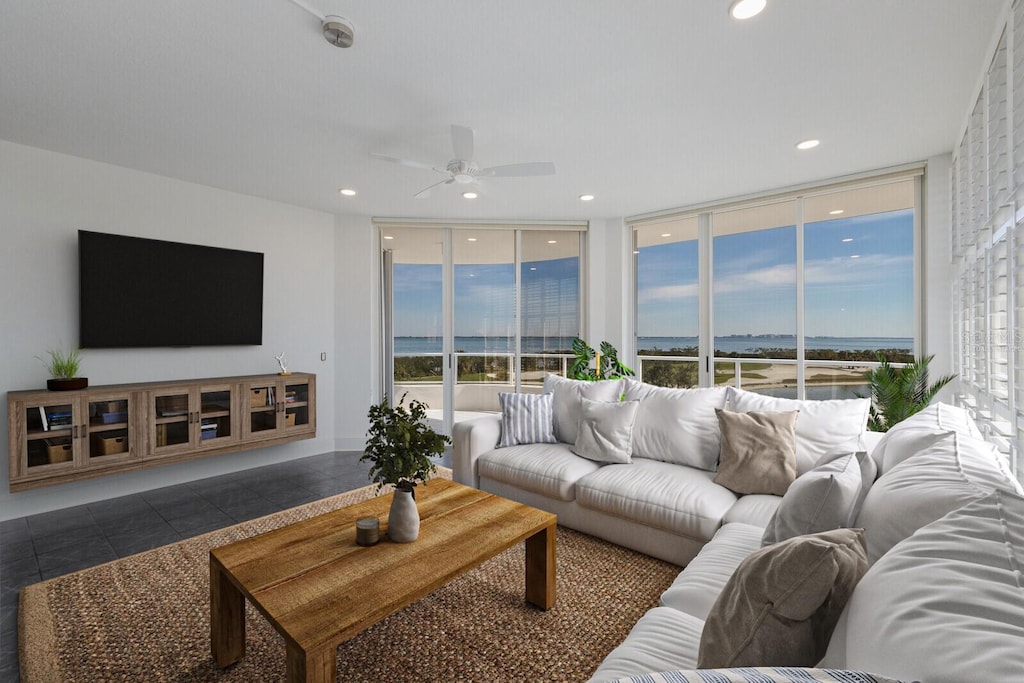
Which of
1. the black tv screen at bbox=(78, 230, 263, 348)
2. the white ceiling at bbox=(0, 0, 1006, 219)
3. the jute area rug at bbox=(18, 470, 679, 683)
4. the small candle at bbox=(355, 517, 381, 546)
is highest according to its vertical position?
the white ceiling at bbox=(0, 0, 1006, 219)

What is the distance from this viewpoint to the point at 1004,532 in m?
0.67

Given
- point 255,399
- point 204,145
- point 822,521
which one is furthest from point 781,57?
point 255,399

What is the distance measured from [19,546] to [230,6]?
3222 mm

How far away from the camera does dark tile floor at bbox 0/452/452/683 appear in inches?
97.0

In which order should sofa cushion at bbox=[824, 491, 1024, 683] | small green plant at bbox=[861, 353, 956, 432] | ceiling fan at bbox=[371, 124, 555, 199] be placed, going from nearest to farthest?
sofa cushion at bbox=[824, 491, 1024, 683] → ceiling fan at bbox=[371, 124, 555, 199] → small green plant at bbox=[861, 353, 956, 432]

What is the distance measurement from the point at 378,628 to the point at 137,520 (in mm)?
2288

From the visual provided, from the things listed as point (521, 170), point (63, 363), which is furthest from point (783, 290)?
point (63, 363)

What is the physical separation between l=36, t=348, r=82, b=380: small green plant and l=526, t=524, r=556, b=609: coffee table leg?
3435 millimetres

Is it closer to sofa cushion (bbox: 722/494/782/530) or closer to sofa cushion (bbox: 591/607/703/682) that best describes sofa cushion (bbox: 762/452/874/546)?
sofa cushion (bbox: 591/607/703/682)

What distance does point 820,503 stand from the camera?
134 centimetres

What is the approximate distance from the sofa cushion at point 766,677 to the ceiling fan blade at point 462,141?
8.66 ft

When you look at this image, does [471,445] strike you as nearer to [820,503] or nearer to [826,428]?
[826,428]

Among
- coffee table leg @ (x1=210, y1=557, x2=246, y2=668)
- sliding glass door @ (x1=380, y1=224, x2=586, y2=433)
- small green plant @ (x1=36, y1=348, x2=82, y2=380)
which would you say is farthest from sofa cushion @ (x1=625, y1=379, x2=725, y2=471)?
small green plant @ (x1=36, y1=348, x2=82, y2=380)

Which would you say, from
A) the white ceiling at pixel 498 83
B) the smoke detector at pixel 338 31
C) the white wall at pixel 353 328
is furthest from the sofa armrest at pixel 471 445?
the smoke detector at pixel 338 31
